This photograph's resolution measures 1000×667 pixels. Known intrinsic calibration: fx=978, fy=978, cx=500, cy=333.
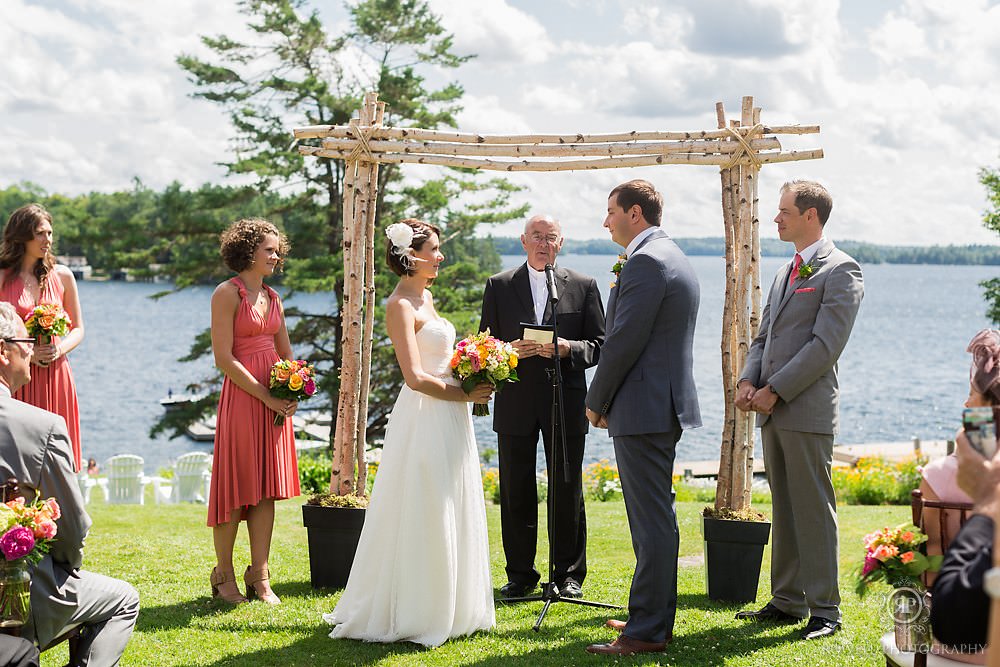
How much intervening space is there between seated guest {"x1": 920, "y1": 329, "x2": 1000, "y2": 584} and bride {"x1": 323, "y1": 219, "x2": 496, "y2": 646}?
8.81 ft

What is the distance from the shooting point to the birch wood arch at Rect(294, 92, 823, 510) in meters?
6.43

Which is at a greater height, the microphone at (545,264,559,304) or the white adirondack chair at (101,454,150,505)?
the microphone at (545,264,559,304)

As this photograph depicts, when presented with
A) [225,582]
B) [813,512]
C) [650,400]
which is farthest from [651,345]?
[225,582]

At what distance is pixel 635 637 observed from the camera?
17.1 feet

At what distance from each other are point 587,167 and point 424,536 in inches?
111

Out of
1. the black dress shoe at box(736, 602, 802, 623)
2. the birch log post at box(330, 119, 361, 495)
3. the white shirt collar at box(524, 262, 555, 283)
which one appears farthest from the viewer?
the birch log post at box(330, 119, 361, 495)

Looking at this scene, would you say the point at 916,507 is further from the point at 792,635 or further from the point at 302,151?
the point at 302,151

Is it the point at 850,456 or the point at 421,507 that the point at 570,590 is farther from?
the point at 850,456

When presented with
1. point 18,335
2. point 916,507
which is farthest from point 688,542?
point 18,335

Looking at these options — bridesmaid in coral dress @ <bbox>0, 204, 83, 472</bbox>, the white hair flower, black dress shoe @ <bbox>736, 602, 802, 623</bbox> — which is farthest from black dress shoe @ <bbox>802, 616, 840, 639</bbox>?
bridesmaid in coral dress @ <bbox>0, 204, 83, 472</bbox>

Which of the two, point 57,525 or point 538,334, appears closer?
point 57,525

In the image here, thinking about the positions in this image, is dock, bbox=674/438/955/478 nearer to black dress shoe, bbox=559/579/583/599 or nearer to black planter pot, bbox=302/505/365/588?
black dress shoe, bbox=559/579/583/599

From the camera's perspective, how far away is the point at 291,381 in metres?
6.01

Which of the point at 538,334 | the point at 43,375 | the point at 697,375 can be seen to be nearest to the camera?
the point at 538,334
